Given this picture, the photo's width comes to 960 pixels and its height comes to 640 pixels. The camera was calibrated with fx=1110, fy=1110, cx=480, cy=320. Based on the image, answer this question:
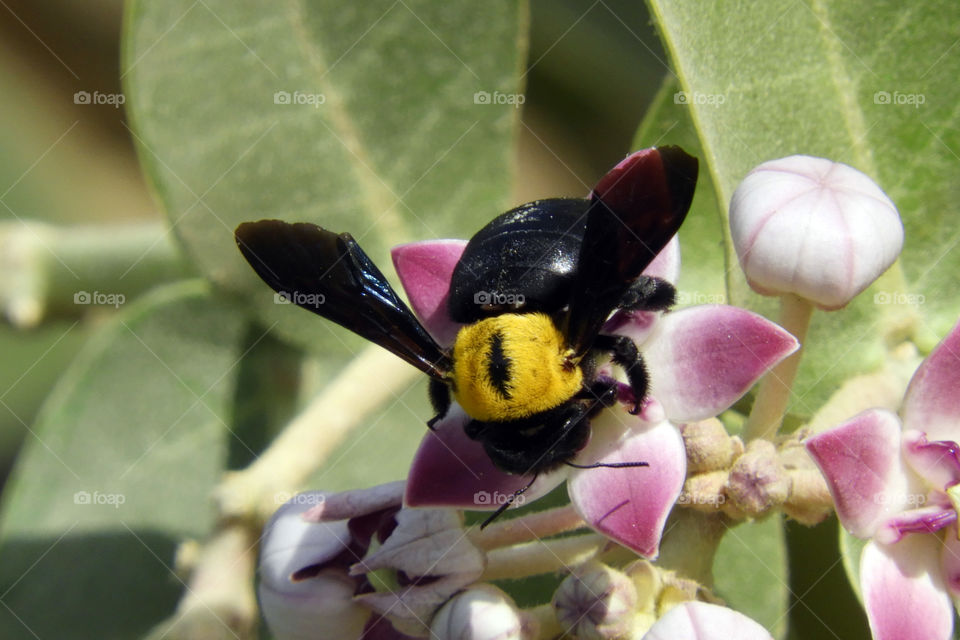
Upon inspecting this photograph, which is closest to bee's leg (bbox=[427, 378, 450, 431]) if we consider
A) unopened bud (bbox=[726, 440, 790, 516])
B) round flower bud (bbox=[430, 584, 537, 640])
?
round flower bud (bbox=[430, 584, 537, 640])

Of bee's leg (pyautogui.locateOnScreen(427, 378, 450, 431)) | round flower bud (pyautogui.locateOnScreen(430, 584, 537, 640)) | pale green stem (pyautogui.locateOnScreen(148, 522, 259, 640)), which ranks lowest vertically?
pale green stem (pyautogui.locateOnScreen(148, 522, 259, 640))

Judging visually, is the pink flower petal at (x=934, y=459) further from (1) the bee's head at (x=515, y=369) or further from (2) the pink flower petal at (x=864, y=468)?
(1) the bee's head at (x=515, y=369)

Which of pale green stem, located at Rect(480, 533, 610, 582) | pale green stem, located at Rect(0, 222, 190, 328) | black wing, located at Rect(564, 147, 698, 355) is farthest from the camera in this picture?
pale green stem, located at Rect(0, 222, 190, 328)

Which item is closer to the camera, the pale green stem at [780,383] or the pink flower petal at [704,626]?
the pink flower petal at [704,626]

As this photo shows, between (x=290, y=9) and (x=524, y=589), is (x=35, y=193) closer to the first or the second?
(x=290, y=9)

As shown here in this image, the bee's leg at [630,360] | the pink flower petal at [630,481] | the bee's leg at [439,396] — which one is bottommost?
the pink flower petal at [630,481]

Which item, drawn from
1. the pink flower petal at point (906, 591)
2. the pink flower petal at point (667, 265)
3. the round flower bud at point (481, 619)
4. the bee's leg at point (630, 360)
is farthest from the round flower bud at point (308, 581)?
the pink flower petal at point (906, 591)

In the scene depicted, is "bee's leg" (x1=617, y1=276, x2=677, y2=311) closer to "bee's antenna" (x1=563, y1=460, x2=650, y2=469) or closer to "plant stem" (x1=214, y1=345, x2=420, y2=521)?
"bee's antenna" (x1=563, y1=460, x2=650, y2=469)

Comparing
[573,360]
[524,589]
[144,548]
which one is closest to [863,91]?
[573,360]
